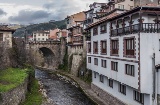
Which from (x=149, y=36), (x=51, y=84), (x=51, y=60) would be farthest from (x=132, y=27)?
(x=51, y=60)

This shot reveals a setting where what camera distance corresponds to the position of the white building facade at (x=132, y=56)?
2878 cm

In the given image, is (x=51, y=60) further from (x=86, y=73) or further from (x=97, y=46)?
(x=97, y=46)

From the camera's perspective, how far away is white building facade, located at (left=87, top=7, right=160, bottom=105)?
94.4 feet

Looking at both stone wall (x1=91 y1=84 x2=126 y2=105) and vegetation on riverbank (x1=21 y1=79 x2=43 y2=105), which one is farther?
vegetation on riverbank (x1=21 y1=79 x2=43 y2=105)

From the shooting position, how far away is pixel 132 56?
30.9m

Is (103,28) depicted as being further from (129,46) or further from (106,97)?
(129,46)

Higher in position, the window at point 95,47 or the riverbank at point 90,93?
the window at point 95,47

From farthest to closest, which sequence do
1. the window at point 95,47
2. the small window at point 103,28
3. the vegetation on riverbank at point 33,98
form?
the window at point 95,47
the small window at point 103,28
the vegetation on riverbank at point 33,98

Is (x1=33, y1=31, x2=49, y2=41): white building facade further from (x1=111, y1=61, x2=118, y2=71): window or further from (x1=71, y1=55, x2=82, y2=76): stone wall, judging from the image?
(x1=111, y1=61, x2=118, y2=71): window

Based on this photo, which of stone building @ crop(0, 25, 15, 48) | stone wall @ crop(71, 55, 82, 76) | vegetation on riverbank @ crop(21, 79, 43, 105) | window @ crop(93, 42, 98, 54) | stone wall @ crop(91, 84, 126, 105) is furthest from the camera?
stone wall @ crop(71, 55, 82, 76)

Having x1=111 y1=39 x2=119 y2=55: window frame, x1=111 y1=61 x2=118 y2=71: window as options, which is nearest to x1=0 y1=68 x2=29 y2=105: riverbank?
x1=111 y1=61 x2=118 y2=71: window

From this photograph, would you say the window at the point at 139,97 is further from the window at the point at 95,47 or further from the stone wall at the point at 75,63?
the stone wall at the point at 75,63

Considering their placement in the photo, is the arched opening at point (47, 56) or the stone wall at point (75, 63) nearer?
the stone wall at point (75, 63)

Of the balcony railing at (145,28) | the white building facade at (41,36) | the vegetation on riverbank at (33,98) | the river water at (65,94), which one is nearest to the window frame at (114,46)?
the balcony railing at (145,28)
